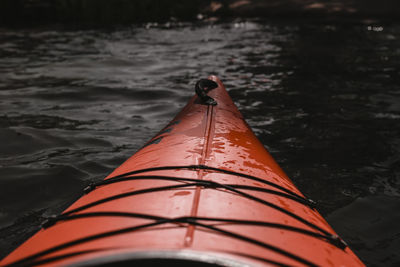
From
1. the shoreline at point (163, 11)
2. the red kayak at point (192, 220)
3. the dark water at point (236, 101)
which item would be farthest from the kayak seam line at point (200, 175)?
the shoreline at point (163, 11)

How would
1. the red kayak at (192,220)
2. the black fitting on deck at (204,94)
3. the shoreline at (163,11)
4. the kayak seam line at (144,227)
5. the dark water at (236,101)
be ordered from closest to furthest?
the red kayak at (192,220), the kayak seam line at (144,227), the dark water at (236,101), the black fitting on deck at (204,94), the shoreline at (163,11)

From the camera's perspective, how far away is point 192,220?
1.61 metres

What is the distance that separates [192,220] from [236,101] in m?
4.75

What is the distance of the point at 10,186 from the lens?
333cm

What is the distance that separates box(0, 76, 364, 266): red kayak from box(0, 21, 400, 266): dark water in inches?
35.1

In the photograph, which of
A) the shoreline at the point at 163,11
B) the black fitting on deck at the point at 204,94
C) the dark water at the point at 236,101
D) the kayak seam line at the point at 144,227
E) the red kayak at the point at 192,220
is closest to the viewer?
the red kayak at the point at 192,220

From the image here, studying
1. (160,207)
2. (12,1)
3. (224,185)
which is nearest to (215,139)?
(224,185)

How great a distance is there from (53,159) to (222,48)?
8.36m

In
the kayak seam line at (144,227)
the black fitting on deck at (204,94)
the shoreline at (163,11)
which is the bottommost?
the kayak seam line at (144,227)

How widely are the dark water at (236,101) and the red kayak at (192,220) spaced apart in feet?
2.92

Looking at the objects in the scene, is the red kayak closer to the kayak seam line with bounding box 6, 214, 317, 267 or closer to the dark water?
the kayak seam line with bounding box 6, 214, 317, 267

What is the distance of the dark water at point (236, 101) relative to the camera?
322 cm

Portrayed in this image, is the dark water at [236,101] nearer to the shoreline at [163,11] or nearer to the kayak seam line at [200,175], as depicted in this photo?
the kayak seam line at [200,175]

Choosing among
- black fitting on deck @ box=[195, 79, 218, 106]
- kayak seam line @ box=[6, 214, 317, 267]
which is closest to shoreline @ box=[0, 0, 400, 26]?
black fitting on deck @ box=[195, 79, 218, 106]
